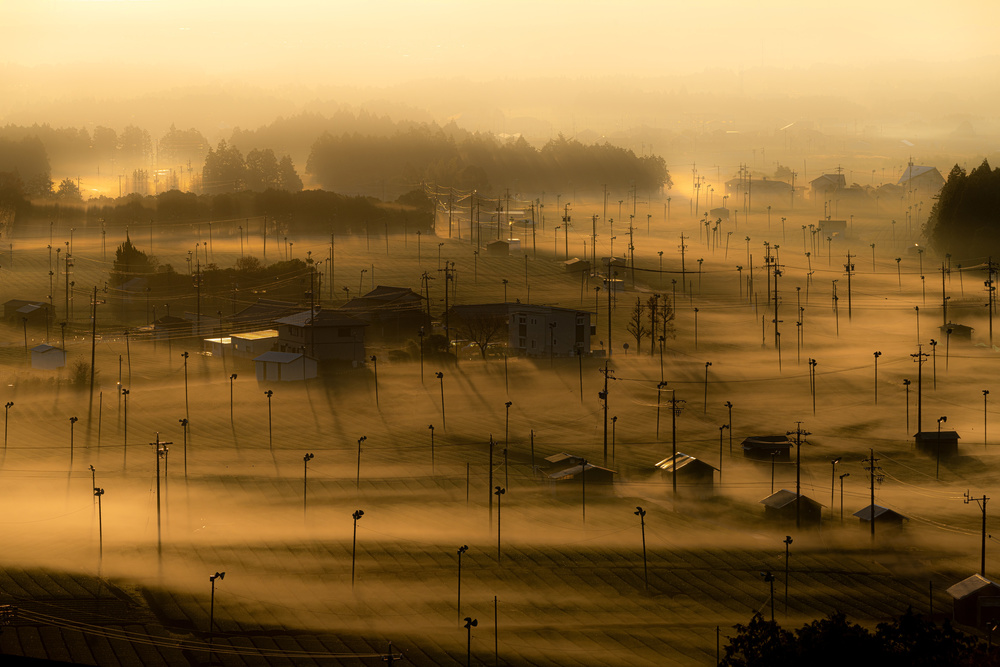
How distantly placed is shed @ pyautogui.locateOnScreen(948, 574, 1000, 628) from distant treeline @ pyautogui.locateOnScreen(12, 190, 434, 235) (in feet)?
202

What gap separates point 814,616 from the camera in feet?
67.4

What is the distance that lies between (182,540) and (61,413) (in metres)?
13.0

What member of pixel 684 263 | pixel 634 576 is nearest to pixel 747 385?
pixel 634 576

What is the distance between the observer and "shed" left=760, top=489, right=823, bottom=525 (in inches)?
995

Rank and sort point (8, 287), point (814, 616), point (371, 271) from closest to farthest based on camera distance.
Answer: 1. point (814, 616)
2. point (8, 287)
3. point (371, 271)

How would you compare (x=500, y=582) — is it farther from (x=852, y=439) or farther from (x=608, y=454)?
(x=852, y=439)

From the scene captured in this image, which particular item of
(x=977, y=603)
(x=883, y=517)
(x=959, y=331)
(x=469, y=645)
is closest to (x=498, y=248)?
(x=959, y=331)

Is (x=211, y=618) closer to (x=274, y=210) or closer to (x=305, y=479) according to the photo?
(x=305, y=479)

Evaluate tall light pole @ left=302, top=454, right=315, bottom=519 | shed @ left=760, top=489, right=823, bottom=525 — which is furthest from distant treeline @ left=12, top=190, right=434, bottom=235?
shed @ left=760, top=489, right=823, bottom=525

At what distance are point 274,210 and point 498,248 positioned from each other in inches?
870

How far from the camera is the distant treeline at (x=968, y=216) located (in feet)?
225

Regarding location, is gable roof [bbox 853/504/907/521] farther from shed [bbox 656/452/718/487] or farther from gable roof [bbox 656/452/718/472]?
gable roof [bbox 656/452/718/472]

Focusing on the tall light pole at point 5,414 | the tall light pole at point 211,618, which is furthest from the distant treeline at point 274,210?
the tall light pole at point 211,618

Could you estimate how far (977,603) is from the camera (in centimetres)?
2053
